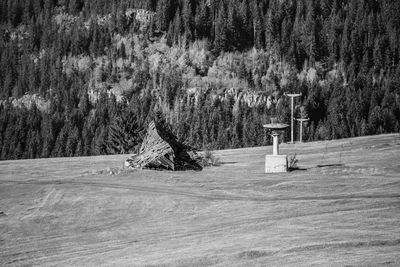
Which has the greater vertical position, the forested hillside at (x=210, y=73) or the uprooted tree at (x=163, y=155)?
the forested hillside at (x=210, y=73)

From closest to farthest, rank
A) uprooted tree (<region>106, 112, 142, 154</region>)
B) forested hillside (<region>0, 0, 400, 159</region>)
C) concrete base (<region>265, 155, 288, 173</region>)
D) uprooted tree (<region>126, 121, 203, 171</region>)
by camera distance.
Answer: concrete base (<region>265, 155, 288, 173</region>)
uprooted tree (<region>126, 121, 203, 171</region>)
uprooted tree (<region>106, 112, 142, 154</region>)
forested hillside (<region>0, 0, 400, 159</region>)

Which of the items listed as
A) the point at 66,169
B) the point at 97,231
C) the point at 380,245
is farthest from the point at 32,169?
the point at 380,245

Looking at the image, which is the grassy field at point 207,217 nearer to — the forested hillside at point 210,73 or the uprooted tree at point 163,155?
the uprooted tree at point 163,155

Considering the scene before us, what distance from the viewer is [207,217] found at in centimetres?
2250

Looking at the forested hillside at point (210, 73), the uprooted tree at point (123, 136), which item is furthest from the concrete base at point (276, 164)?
the forested hillside at point (210, 73)

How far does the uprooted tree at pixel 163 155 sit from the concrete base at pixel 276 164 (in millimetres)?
5330

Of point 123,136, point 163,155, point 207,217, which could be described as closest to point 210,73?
point 123,136

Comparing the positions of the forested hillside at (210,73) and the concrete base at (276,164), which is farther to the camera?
the forested hillside at (210,73)

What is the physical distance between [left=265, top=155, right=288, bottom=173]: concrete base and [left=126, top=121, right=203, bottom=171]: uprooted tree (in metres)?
5.33

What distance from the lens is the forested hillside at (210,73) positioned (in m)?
152

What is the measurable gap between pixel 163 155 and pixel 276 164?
7382 mm

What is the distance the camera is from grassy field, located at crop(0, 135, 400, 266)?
1688 centimetres

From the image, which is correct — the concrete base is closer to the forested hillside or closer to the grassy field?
the grassy field

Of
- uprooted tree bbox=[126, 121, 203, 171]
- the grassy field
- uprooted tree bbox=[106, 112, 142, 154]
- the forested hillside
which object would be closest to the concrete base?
the grassy field
